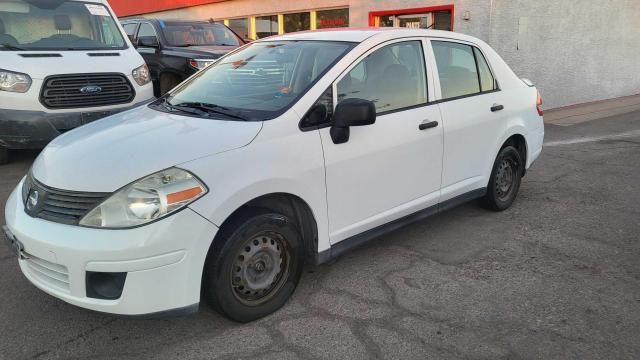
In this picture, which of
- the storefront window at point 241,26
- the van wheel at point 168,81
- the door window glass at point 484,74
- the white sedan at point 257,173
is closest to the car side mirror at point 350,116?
the white sedan at point 257,173

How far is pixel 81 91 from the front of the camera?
242 inches

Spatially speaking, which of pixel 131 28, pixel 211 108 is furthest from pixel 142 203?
pixel 131 28

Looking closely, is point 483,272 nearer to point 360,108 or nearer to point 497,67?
point 360,108

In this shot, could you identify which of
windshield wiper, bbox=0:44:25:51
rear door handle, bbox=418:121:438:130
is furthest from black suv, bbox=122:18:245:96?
rear door handle, bbox=418:121:438:130

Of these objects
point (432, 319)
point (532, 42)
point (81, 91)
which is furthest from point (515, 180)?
point (532, 42)

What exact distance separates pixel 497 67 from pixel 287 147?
2.70m

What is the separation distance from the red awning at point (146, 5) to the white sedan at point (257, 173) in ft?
47.1

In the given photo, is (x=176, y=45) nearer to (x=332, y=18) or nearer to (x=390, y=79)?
(x=332, y=18)

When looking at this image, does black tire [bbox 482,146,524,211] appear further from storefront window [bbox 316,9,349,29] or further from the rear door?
storefront window [bbox 316,9,349,29]

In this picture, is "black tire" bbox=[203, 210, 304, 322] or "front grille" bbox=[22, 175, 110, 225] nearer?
"front grille" bbox=[22, 175, 110, 225]

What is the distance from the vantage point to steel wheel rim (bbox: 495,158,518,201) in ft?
16.4

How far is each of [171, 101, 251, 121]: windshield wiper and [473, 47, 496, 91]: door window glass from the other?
2.42 metres

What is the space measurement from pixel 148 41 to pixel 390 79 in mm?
6667

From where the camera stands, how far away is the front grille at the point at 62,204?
271 centimetres
